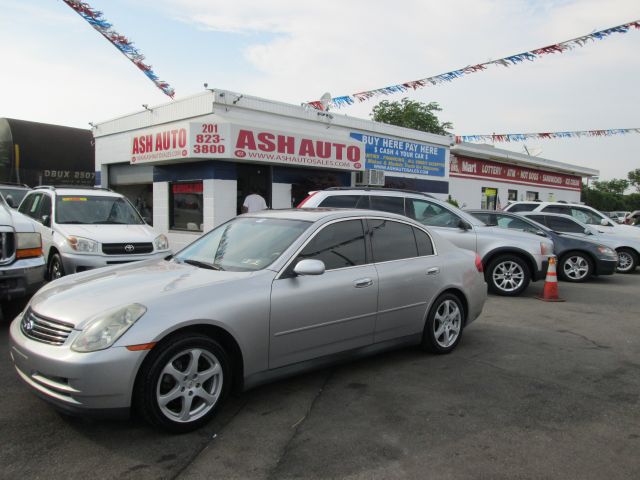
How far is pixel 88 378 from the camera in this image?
9.57 feet

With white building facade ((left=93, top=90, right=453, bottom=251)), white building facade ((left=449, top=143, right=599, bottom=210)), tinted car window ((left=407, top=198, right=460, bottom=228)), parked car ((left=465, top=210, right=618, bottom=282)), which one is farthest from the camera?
white building facade ((left=449, top=143, right=599, bottom=210))

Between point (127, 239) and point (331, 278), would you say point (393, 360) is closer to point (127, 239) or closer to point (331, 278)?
point (331, 278)

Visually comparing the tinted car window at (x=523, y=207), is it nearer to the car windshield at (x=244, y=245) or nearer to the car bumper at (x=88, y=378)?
the car windshield at (x=244, y=245)

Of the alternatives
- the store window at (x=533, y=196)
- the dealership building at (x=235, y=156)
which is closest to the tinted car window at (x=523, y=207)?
the dealership building at (x=235, y=156)

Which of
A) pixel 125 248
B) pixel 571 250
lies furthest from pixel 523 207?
pixel 125 248

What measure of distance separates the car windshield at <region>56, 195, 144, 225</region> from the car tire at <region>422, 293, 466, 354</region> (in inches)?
243

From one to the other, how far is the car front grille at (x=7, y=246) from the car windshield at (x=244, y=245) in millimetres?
2377

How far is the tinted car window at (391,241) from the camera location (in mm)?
4629

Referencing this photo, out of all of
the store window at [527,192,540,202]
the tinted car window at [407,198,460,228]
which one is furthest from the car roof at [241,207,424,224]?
the store window at [527,192,540,202]

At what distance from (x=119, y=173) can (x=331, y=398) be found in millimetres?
16681

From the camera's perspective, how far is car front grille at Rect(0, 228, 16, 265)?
5.50 meters

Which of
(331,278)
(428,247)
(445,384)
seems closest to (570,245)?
(428,247)

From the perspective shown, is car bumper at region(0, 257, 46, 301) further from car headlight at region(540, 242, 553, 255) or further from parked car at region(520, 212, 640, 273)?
parked car at region(520, 212, 640, 273)

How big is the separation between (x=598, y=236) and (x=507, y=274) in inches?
210
